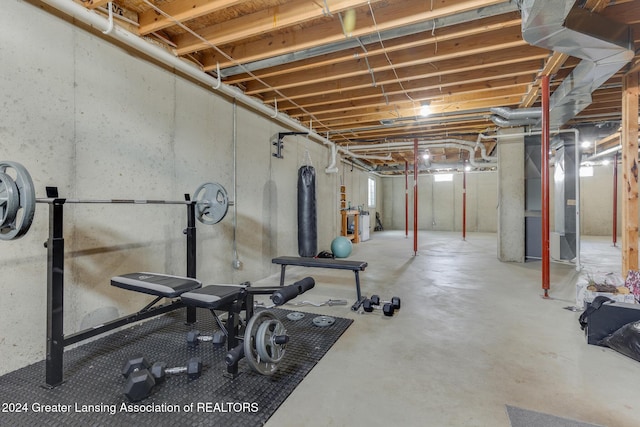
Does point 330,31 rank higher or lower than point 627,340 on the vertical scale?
higher

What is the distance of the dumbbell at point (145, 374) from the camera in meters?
1.67

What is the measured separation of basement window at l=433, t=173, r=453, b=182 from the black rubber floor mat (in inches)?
474

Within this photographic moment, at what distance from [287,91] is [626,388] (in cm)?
449

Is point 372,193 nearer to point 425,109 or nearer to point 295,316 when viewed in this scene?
point 425,109

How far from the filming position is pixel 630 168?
343cm

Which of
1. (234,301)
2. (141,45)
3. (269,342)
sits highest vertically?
(141,45)

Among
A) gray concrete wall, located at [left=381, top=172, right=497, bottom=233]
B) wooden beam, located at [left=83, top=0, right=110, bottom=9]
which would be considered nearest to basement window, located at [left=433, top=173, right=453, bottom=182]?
gray concrete wall, located at [left=381, top=172, right=497, bottom=233]

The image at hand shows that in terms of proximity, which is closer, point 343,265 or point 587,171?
point 343,265

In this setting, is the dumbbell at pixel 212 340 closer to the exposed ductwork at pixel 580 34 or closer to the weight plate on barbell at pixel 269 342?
the weight plate on barbell at pixel 269 342

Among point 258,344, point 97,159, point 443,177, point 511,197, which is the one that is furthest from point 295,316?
point 443,177

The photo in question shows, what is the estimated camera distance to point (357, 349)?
2.30 m

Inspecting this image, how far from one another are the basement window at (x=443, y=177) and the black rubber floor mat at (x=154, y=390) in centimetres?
1204

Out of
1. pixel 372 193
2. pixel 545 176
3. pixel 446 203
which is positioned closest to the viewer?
pixel 545 176

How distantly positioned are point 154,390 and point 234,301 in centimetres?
66
